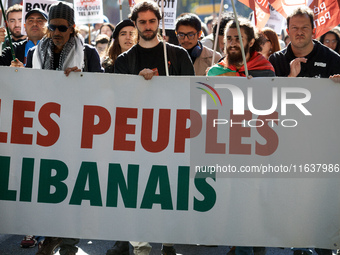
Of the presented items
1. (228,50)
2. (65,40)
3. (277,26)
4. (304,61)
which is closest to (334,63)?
(304,61)

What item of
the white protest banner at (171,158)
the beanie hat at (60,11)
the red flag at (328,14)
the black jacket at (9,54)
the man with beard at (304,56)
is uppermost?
the red flag at (328,14)

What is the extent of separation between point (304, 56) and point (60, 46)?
2.05 m

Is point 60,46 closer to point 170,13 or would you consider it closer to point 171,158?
point 171,158

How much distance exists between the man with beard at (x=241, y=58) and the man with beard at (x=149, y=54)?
0.90 feet

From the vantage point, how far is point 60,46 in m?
4.98

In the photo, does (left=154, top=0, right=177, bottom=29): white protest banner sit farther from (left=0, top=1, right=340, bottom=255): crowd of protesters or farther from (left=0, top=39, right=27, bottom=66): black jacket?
(left=0, top=1, right=340, bottom=255): crowd of protesters

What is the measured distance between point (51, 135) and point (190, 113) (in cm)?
100

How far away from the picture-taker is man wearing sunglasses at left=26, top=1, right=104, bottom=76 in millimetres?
4887

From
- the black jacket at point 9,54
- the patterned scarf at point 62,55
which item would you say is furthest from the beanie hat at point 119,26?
the patterned scarf at point 62,55

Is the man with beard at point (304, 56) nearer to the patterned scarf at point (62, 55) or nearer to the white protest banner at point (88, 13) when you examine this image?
the patterned scarf at point (62, 55)

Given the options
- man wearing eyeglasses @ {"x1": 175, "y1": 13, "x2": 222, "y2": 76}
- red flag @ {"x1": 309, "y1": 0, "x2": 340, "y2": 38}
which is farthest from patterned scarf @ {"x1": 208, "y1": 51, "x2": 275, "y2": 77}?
red flag @ {"x1": 309, "y1": 0, "x2": 340, "y2": 38}

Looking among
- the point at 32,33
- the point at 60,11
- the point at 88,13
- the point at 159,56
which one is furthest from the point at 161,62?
the point at 88,13

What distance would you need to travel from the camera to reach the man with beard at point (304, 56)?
4.94 metres

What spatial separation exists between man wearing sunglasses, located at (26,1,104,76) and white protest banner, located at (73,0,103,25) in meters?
4.08
